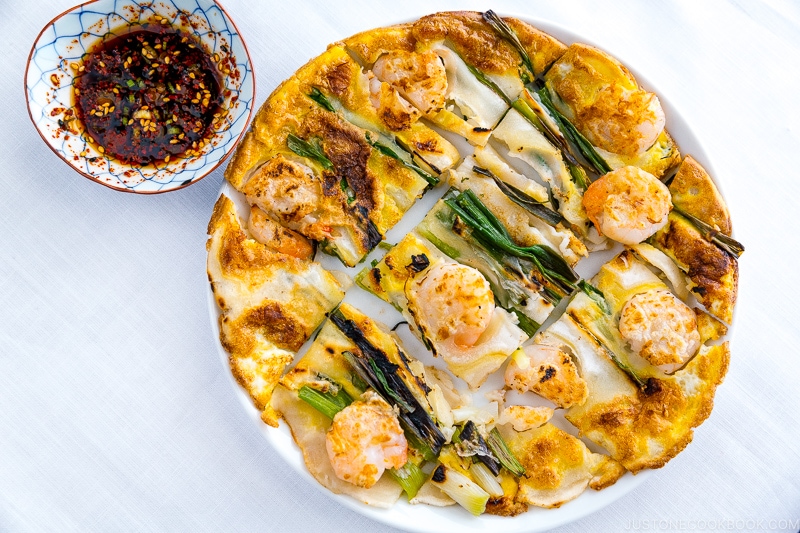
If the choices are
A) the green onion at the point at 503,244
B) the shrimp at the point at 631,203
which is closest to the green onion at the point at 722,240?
the shrimp at the point at 631,203

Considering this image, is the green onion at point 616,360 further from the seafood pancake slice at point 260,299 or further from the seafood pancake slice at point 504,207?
the seafood pancake slice at point 260,299

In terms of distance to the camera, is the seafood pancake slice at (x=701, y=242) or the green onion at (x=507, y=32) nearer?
the seafood pancake slice at (x=701, y=242)

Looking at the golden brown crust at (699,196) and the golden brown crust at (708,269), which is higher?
the golden brown crust at (699,196)

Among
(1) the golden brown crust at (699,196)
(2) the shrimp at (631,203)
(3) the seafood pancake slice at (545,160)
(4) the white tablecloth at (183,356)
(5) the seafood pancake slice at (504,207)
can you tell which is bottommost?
(4) the white tablecloth at (183,356)

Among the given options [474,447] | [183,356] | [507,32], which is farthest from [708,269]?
[183,356]

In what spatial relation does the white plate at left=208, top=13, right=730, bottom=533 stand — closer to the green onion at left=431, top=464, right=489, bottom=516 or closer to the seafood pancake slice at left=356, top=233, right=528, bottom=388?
the green onion at left=431, top=464, right=489, bottom=516

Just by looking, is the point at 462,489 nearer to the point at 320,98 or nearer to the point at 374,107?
the point at 374,107
